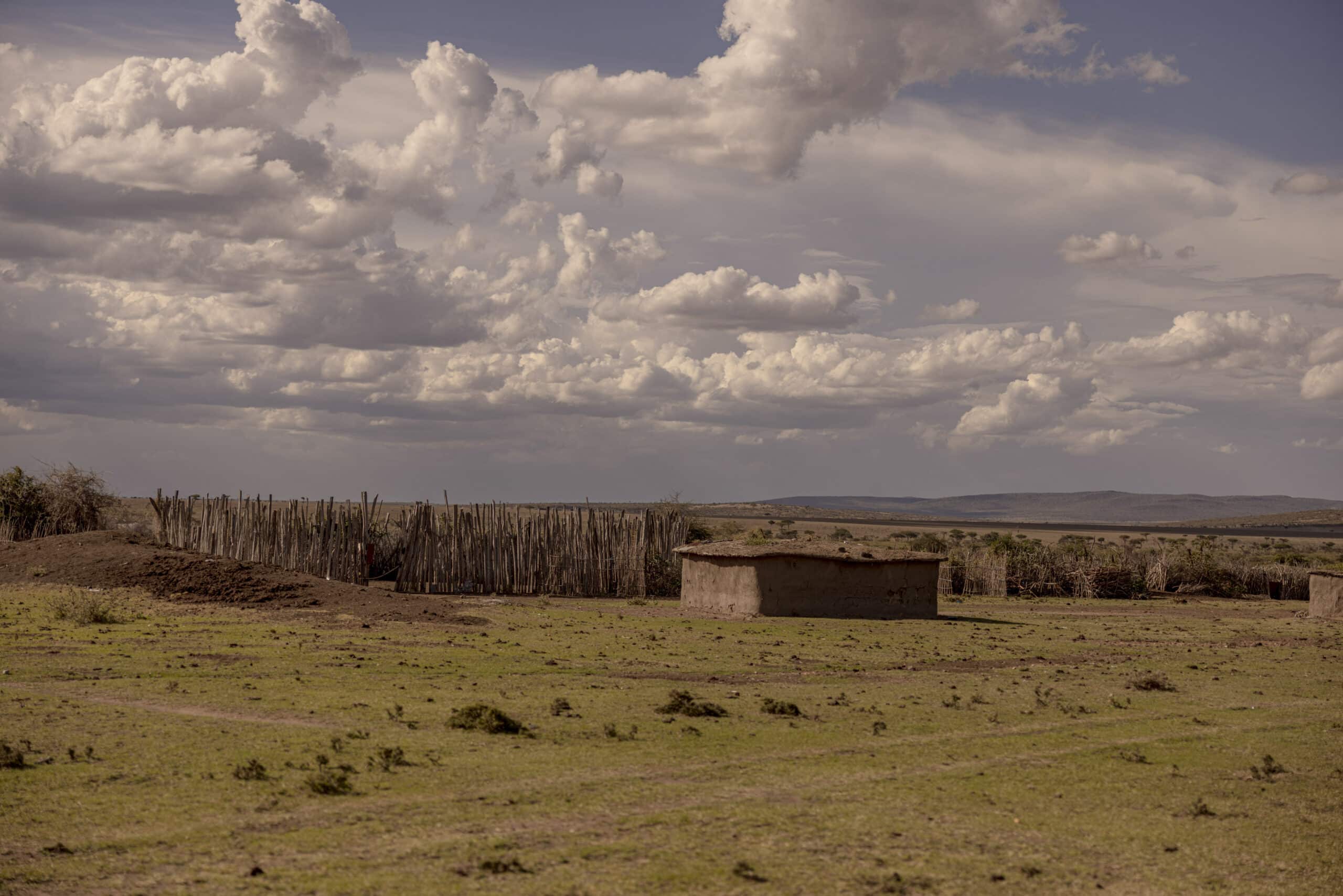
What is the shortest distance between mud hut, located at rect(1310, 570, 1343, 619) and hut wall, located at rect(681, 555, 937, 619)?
960 centimetres

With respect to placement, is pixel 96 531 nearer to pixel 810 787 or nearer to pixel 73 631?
pixel 73 631

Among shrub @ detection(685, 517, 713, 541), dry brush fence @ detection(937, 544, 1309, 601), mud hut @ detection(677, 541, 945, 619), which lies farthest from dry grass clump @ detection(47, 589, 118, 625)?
dry brush fence @ detection(937, 544, 1309, 601)

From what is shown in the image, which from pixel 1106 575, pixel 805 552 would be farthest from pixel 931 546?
pixel 805 552

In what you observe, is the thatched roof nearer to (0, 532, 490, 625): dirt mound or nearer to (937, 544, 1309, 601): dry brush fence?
(0, 532, 490, 625): dirt mound

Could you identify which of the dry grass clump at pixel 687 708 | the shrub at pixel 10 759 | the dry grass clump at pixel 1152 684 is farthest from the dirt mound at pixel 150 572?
the dry grass clump at pixel 1152 684

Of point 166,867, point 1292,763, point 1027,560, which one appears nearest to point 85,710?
point 166,867

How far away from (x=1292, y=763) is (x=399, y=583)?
71.4 ft

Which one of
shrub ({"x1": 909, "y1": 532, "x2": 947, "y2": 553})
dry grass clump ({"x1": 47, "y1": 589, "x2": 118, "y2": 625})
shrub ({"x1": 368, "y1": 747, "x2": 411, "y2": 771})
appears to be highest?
shrub ({"x1": 909, "y1": 532, "x2": 947, "y2": 553})

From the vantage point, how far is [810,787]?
9.08 m

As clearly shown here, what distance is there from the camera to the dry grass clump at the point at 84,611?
64.6 feet

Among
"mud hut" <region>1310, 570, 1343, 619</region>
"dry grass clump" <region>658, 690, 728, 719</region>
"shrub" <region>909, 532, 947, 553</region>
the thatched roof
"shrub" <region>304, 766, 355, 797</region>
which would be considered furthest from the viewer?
"shrub" <region>909, 532, 947, 553</region>

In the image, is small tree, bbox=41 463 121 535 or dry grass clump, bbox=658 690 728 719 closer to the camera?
dry grass clump, bbox=658 690 728 719

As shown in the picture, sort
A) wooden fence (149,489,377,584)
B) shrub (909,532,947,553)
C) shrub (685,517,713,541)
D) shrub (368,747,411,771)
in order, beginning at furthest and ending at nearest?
shrub (909,532,947,553), shrub (685,517,713,541), wooden fence (149,489,377,584), shrub (368,747,411,771)

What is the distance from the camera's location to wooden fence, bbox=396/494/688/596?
2900 centimetres
